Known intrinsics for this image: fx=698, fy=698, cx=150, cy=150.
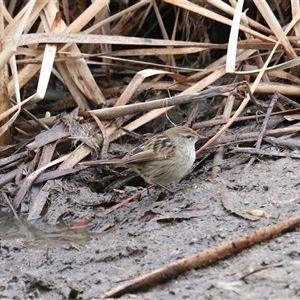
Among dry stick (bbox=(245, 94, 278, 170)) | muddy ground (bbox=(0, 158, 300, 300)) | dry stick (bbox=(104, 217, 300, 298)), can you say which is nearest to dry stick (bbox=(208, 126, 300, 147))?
dry stick (bbox=(245, 94, 278, 170))

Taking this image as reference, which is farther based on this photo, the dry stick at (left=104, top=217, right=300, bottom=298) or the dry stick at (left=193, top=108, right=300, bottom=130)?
the dry stick at (left=193, top=108, right=300, bottom=130)

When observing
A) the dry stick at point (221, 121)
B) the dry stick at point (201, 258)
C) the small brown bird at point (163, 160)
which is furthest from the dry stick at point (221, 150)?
the dry stick at point (201, 258)

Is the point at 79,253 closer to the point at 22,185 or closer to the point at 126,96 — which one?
the point at 22,185

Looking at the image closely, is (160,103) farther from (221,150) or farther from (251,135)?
(251,135)

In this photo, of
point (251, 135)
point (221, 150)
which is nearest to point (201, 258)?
point (221, 150)

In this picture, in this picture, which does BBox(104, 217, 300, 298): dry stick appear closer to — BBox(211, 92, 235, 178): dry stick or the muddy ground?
the muddy ground

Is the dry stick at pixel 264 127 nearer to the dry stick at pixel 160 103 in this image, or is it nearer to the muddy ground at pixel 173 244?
the muddy ground at pixel 173 244

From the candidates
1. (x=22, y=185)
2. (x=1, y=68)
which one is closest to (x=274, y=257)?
(x=22, y=185)
